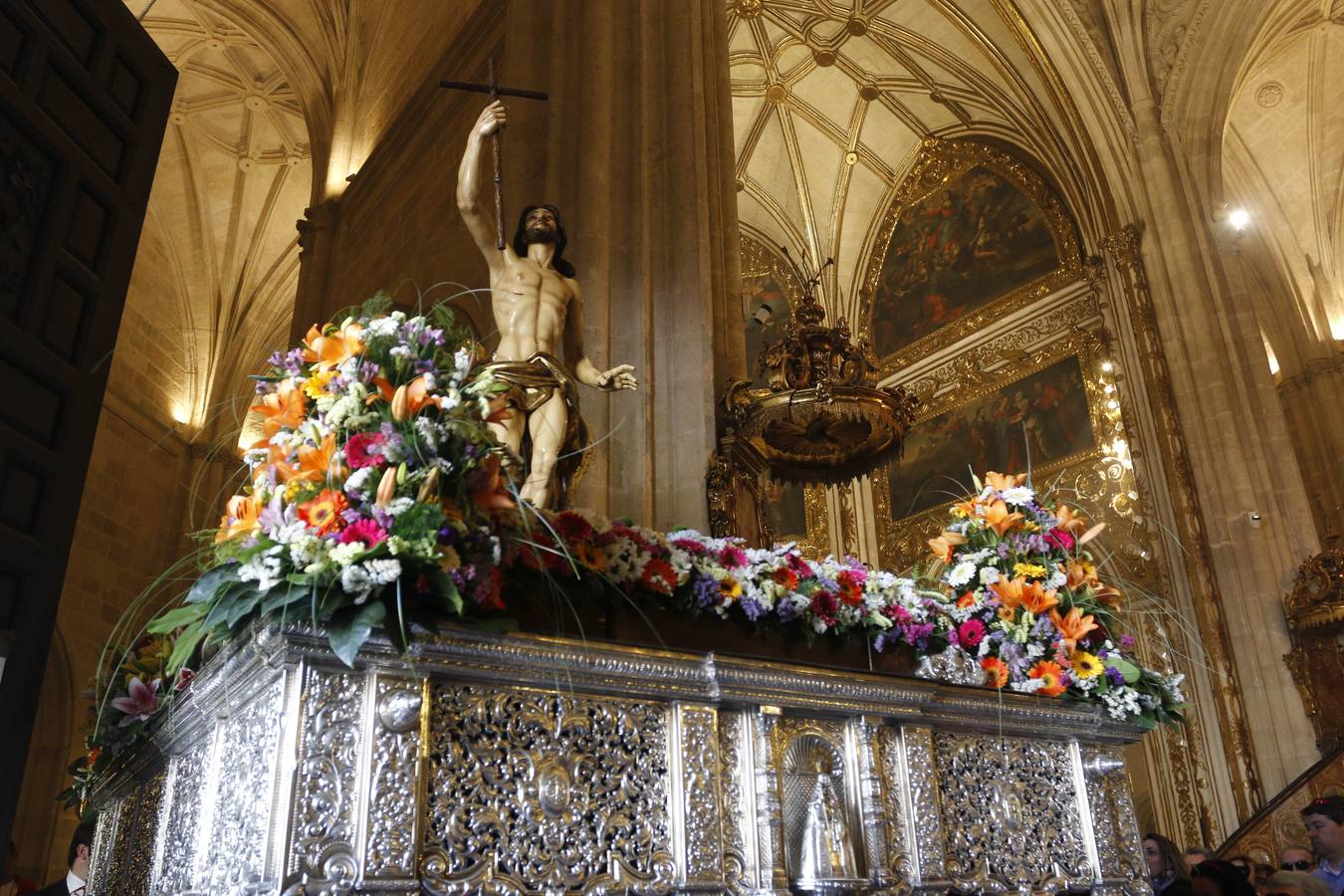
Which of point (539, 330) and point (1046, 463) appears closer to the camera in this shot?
point (539, 330)

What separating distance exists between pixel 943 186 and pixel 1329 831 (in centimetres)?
1424

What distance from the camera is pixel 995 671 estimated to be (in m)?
3.46

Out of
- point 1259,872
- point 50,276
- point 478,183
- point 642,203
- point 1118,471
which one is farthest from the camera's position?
point 1118,471

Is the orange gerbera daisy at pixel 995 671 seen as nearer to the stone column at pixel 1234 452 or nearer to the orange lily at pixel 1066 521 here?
the orange lily at pixel 1066 521

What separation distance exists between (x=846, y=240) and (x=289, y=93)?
9268 millimetres

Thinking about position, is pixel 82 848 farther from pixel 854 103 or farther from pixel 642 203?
pixel 854 103

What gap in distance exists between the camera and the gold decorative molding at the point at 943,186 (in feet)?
48.9

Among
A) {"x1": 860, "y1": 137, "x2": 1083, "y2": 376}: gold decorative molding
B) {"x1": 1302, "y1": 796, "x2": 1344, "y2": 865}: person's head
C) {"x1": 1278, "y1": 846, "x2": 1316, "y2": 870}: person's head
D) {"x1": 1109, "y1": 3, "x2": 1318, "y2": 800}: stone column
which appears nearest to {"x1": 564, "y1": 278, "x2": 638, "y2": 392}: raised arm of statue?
{"x1": 1302, "y1": 796, "x2": 1344, "y2": 865}: person's head

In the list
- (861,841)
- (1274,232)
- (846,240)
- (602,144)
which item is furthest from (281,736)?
(1274,232)

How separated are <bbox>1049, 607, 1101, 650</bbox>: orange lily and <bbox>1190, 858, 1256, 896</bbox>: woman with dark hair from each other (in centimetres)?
84

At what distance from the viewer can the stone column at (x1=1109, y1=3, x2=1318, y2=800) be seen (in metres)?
10.3

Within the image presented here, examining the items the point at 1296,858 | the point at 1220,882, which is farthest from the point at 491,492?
the point at 1296,858

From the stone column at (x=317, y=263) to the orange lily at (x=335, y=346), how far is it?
906 cm

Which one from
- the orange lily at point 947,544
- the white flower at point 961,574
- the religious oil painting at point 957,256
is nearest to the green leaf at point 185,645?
the white flower at point 961,574
